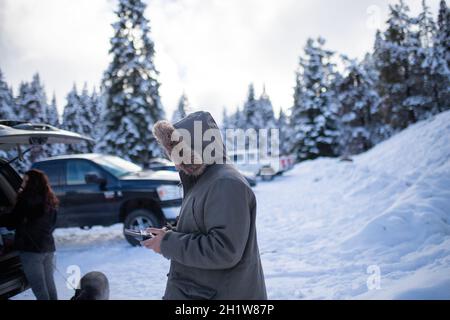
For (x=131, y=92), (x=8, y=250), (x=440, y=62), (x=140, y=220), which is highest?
(x=440, y=62)

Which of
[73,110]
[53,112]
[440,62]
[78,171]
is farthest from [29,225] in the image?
[53,112]

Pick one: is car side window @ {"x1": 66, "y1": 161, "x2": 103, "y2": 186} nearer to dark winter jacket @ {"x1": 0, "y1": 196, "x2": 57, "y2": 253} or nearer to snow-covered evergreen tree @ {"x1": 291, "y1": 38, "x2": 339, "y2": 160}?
dark winter jacket @ {"x1": 0, "y1": 196, "x2": 57, "y2": 253}

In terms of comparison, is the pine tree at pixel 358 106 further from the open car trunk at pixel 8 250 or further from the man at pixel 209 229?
the man at pixel 209 229


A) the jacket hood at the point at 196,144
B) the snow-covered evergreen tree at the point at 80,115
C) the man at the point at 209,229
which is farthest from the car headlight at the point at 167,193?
the snow-covered evergreen tree at the point at 80,115

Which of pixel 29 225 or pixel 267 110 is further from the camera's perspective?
pixel 267 110

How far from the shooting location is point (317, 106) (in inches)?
1442

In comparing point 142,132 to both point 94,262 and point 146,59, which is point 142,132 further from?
point 94,262

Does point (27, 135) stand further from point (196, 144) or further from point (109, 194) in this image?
point (109, 194)

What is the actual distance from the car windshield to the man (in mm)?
5919

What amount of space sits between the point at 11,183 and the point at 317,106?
35.5 metres

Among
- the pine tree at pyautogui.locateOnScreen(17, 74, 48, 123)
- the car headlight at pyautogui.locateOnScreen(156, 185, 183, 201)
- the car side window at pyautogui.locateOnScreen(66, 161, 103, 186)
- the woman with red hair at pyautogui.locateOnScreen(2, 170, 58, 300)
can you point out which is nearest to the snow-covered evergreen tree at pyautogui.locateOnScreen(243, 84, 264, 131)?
the pine tree at pyautogui.locateOnScreen(17, 74, 48, 123)

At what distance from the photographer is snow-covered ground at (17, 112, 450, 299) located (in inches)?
162

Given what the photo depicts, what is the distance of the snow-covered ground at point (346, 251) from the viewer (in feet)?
13.5
